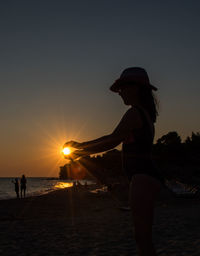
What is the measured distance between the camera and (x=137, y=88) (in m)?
2.74

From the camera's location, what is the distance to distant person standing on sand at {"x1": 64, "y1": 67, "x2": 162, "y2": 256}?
2453mm

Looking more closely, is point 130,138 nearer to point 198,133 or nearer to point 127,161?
point 127,161

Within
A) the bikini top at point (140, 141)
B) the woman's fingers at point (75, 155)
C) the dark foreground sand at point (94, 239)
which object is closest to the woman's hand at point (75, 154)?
the woman's fingers at point (75, 155)

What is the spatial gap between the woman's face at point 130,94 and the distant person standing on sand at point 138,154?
11mm

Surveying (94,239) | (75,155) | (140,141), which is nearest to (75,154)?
(75,155)

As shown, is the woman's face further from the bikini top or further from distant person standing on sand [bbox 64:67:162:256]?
the bikini top

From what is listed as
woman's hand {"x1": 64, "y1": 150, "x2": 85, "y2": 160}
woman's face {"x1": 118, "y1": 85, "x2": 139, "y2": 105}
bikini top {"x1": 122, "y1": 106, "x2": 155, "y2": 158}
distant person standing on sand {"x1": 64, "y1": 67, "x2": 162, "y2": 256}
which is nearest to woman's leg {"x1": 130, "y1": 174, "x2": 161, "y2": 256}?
distant person standing on sand {"x1": 64, "y1": 67, "x2": 162, "y2": 256}

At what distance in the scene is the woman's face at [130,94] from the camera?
2.71m

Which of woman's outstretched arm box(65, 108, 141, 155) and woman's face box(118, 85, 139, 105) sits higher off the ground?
woman's face box(118, 85, 139, 105)

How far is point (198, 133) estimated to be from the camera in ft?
254

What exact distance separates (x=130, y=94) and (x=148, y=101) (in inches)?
6.9

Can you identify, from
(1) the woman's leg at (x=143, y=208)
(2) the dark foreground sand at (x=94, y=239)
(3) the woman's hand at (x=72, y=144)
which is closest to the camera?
(1) the woman's leg at (x=143, y=208)

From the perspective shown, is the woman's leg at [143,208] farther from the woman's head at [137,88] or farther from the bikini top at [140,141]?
the woman's head at [137,88]

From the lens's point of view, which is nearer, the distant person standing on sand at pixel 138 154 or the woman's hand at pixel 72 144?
the distant person standing on sand at pixel 138 154
